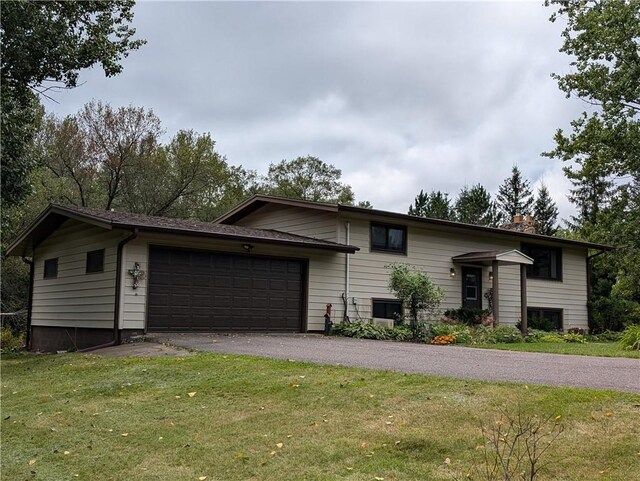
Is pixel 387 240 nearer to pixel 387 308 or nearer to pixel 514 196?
pixel 387 308

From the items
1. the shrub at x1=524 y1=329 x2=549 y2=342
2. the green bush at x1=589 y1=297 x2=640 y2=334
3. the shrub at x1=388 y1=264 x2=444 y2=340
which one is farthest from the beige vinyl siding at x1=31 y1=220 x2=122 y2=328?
the green bush at x1=589 y1=297 x2=640 y2=334

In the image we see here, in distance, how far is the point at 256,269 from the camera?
15.4 meters

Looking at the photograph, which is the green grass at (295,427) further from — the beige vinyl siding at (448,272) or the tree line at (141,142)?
the beige vinyl siding at (448,272)

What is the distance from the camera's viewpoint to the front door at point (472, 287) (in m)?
19.5

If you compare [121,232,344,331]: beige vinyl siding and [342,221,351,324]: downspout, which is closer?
[121,232,344,331]: beige vinyl siding

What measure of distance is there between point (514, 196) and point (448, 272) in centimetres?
3475

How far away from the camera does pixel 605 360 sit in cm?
977

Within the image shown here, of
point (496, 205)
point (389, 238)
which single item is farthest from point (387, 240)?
point (496, 205)

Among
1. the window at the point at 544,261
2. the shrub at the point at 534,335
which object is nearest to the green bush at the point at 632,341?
the shrub at the point at 534,335

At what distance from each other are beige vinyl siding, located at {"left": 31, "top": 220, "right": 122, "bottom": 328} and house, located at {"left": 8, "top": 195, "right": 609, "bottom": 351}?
0.03 m

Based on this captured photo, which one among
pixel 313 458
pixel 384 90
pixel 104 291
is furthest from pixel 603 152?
pixel 313 458

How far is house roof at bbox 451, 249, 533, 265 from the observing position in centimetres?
1830

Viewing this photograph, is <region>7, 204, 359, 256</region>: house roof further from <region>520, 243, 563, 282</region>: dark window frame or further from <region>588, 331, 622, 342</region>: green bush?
<region>588, 331, 622, 342</region>: green bush

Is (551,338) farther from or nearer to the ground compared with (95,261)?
nearer to the ground
